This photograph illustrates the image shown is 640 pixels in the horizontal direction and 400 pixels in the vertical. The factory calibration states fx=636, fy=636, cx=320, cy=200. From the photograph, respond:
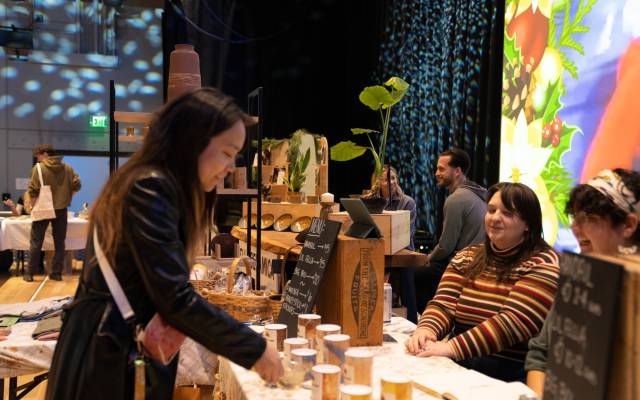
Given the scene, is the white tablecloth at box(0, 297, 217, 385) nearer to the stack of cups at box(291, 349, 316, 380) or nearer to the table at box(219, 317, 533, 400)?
the table at box(219, 317, 533, 400)

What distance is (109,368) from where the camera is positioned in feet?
4.43

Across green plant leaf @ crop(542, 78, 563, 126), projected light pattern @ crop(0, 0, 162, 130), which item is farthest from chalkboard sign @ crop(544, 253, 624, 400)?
projected light pattern @ crop(0, 0, 162, 130)

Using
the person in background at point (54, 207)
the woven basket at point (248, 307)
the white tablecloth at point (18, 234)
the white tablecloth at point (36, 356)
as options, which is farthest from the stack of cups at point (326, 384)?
the person in background at point (54, 207)

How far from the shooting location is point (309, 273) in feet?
6.60

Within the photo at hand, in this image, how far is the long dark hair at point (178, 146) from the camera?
1364mm

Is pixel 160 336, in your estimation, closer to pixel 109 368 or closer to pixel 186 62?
pixel 109 368

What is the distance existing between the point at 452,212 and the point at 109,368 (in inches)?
137

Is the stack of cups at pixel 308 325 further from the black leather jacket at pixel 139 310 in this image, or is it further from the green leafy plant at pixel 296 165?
the green leafy plant at pixel 296 165

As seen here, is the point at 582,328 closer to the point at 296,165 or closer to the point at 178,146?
the point at 178,146

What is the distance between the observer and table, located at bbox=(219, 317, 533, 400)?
4.95 feet

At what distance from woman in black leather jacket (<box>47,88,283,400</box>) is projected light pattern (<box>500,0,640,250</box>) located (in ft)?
9.96

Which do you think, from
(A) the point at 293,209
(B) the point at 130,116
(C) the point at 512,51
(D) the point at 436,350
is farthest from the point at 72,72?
(D) the point at 436,350

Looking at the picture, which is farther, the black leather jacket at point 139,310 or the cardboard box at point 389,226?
the cardboard box at point 389,226

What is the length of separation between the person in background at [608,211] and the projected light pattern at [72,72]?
1024 cm
